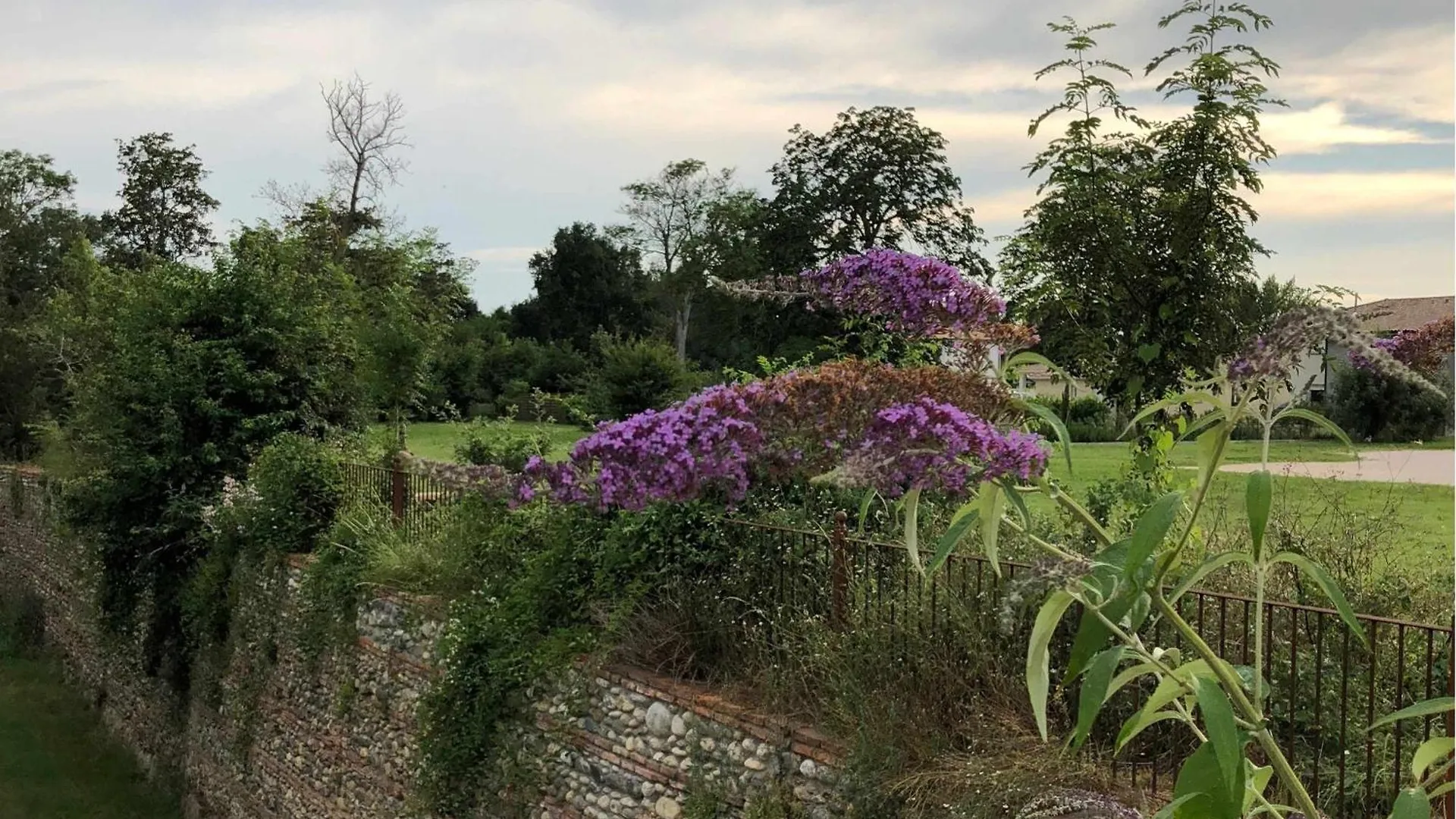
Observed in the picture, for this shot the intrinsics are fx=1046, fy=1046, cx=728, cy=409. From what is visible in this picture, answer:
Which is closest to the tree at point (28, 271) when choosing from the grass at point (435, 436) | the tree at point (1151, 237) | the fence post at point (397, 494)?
the grass at point (435, 436)

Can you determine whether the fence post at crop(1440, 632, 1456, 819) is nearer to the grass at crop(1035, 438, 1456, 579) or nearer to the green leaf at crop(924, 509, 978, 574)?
the grass at crop(1035, 438, 1456, 579)

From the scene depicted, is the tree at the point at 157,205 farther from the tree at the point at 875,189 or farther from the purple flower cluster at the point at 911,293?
the purple flower cluster at the point at 911,293

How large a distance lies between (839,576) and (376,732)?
462 centimetres

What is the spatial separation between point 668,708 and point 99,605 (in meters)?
11.0

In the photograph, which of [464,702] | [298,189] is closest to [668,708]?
[464,702]

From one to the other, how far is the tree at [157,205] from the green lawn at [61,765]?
1866cm

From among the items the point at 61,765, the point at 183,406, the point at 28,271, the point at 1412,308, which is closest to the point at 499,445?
the point at 183,406

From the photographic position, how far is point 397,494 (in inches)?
344

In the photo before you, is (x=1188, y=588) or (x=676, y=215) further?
(x=676, y=215)

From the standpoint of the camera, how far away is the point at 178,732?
11773mm

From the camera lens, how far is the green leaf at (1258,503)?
1595 millimetres

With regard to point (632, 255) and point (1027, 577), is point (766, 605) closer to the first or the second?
point (1027, 577)

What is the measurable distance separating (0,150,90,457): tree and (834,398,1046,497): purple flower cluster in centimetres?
2803

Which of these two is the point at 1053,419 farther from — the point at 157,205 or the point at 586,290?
the point at 586,290
